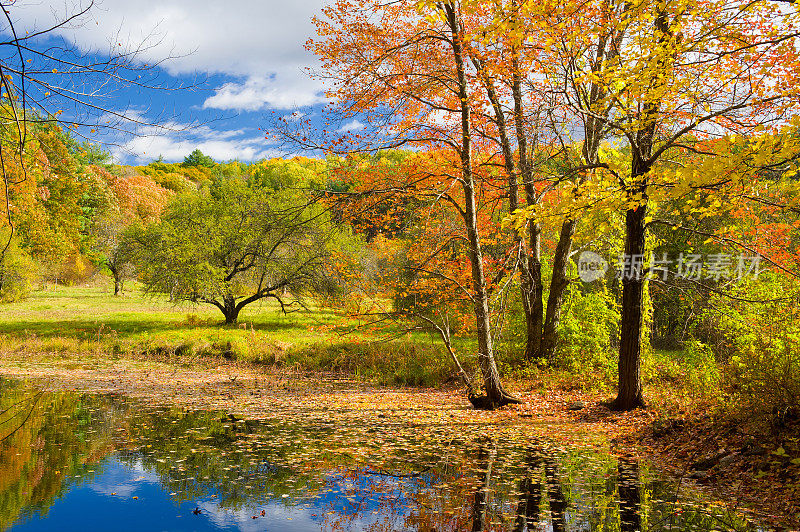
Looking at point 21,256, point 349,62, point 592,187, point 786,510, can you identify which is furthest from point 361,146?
point 21,256

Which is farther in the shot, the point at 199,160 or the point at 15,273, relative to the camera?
the point at 199,160

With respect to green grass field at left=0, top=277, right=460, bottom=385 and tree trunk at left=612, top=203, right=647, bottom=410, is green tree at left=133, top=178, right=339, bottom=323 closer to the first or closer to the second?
green grass field at left=0, top=277, right=460, bottom=385

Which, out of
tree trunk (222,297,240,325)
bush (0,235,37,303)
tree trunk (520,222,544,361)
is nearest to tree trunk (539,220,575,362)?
tree trunk (520,222,544,361)

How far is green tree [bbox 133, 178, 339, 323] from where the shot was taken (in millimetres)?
24797

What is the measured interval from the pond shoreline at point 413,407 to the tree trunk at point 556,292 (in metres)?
1.51

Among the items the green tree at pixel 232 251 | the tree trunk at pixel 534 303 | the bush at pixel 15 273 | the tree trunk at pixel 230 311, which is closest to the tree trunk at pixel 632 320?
the tree trunk at pixel 534 303

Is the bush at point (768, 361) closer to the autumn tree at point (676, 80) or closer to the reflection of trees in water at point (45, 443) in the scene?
the autumn tree at point (676, 80)

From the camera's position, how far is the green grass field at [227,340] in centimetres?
1809

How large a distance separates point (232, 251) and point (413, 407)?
16.5 meters

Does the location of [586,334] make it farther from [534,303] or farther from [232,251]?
[232,251]

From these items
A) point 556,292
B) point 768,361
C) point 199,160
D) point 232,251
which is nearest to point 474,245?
point 556,292

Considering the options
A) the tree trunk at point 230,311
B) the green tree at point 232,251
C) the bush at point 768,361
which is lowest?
the tree trunk at point 230,311

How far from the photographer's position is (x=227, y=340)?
71.0 ft

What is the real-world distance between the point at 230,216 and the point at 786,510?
2537 cm
